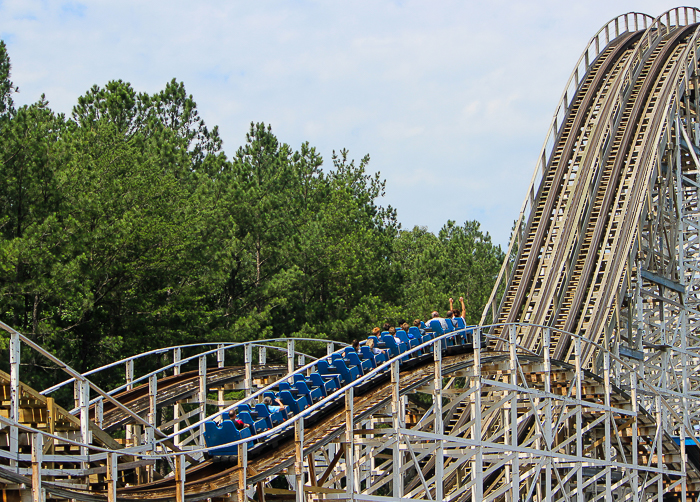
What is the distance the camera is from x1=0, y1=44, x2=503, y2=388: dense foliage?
2377 centimetres

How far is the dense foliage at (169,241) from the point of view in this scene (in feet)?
78.0

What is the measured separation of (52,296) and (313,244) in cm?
1127

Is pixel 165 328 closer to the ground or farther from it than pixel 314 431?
farther from it

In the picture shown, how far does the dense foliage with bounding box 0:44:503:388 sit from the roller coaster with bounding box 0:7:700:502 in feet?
5.18

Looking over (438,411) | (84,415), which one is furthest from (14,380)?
(438,411)

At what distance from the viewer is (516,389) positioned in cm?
1517

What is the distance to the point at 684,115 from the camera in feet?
85.9

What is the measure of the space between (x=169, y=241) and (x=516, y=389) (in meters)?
14.0

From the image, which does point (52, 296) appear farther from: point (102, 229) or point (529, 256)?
point (529, 256)

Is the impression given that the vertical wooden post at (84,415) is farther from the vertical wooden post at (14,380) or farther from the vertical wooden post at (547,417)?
the vertical wooden post at (547,417)

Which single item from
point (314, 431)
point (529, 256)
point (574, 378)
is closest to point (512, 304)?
point (529, 256)

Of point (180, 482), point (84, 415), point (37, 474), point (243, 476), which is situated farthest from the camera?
point (84, 415)

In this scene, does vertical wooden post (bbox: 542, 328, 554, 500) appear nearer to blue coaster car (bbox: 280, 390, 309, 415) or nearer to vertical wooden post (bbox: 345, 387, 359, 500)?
vertical wooden post (bbox: 345, 387, 359, 500)

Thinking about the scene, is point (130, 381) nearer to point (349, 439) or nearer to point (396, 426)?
point (349, 439)
